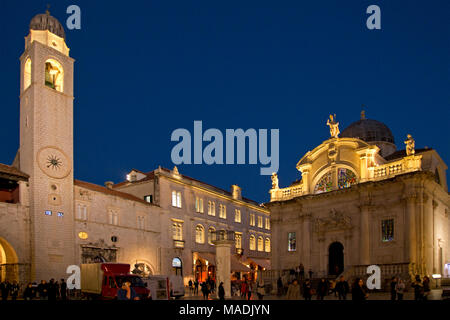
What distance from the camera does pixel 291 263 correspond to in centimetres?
3975

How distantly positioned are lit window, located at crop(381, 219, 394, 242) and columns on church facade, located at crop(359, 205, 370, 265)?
1108 millimetres

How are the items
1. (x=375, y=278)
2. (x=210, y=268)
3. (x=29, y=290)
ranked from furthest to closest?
(x=210, y=268)
(x=375, y=278)
(x=29, y=290)

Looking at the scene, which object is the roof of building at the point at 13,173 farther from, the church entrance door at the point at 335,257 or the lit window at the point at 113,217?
the church entrance door at the point at 335,257

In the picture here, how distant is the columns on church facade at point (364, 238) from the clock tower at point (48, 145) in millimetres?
22426

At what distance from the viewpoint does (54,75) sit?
37.7 m

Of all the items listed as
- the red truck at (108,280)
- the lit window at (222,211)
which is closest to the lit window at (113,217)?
the red truck at (108,280)

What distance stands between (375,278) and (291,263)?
994 centimetres

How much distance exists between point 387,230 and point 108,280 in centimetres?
2054

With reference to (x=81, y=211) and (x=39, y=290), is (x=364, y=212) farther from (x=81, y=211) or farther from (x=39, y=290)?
(x=39, y=290)

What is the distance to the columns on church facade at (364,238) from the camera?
3406 centimetres

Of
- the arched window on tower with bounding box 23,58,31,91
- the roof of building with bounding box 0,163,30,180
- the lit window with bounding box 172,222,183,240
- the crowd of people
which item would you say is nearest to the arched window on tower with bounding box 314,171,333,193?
the lit window with bounding box 172,222,183,240
